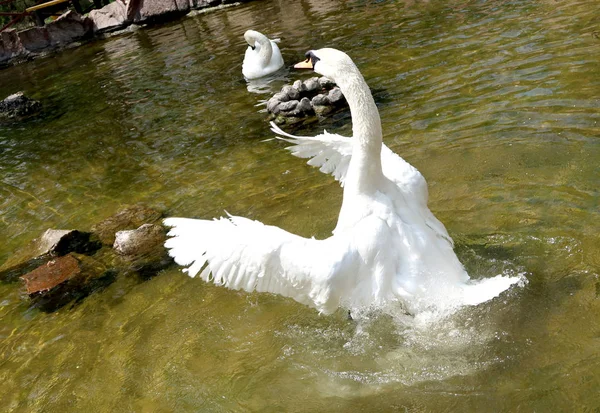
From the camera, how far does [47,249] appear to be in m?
6.79

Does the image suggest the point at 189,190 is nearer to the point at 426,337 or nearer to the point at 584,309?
the point at 426,337

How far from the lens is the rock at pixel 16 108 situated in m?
12.8

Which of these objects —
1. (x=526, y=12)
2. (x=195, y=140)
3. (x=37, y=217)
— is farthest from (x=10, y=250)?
(x=526, y=12)

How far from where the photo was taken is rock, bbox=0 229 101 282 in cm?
666

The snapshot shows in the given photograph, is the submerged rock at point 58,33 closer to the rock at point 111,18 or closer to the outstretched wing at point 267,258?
the rock at point 111,18

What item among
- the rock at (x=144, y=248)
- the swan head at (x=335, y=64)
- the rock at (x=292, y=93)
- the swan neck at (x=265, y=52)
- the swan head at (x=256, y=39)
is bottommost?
the rock at (x=144, y=248)

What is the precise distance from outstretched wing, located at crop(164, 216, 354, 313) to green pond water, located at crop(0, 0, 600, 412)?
28.9 inches

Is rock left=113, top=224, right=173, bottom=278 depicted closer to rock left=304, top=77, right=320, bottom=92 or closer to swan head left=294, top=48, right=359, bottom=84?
swan head left=294, top=48, right=359, bottom=84

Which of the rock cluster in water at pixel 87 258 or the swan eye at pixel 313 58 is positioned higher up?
the swan eye at pixel 313 58

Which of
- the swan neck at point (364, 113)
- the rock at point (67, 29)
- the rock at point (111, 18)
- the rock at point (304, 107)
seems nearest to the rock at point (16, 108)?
the rock at point (304, 107)

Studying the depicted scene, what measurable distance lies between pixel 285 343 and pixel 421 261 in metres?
1.26

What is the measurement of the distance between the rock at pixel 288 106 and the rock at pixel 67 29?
16347mm

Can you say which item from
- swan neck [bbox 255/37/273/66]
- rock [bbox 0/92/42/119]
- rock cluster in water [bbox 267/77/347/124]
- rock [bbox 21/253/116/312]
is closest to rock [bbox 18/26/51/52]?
rock [bbox 0/92/42/119]

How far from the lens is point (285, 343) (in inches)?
177
